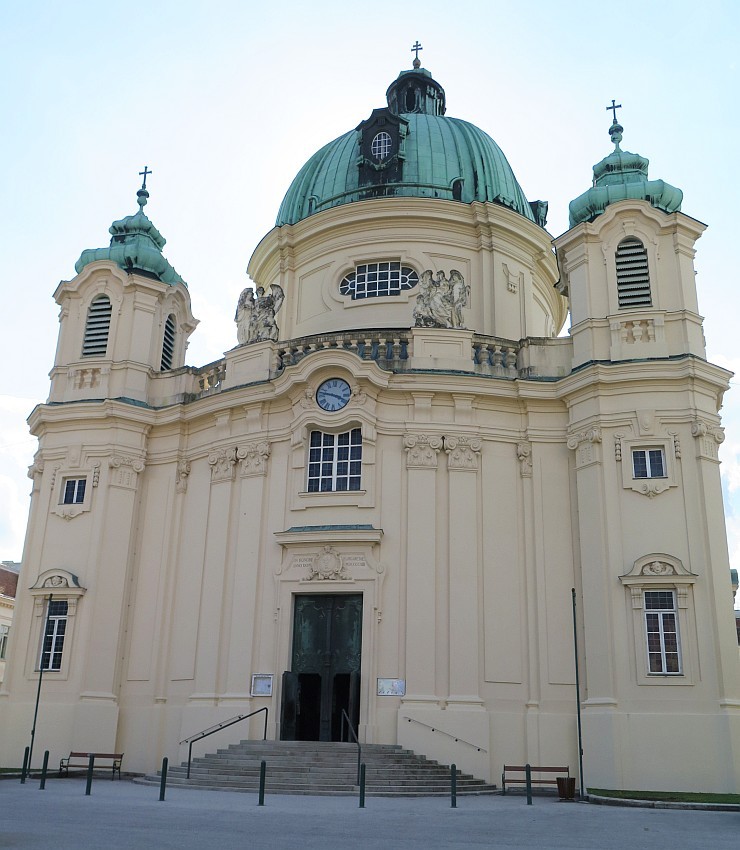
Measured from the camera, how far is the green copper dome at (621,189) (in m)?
26.7

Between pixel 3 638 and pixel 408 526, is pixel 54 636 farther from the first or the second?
pixel 3 638

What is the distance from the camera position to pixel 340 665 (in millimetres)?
23969

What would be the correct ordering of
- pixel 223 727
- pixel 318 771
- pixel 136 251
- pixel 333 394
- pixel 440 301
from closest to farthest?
1. pixel 318 771
2. pixel 223 727
3. pixel 333 394
4. pixel 440 301
5. pixel 136 251

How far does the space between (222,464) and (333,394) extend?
12.8ft

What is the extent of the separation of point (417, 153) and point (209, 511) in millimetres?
14576

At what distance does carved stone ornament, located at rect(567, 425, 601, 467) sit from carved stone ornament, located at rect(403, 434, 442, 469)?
3.52 metres

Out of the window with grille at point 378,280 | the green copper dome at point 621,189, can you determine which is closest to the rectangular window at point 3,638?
the window with grille at point 378,280

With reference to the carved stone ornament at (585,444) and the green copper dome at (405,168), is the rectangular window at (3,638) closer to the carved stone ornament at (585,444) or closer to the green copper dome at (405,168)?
the green copper dome at (405,168)

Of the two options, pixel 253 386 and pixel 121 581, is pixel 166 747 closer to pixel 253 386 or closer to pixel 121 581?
pixel 121 581

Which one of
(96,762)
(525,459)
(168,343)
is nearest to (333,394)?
(525,459)

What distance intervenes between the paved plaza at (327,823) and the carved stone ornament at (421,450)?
878 cm

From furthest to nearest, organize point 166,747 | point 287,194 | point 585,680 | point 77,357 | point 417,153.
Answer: point 287,194 < point 417,153 < point 77,357 < point 166,747 < point 585,680

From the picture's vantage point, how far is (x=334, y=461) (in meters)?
25.5

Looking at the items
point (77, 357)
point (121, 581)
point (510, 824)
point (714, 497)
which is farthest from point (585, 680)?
point (77, 357)
